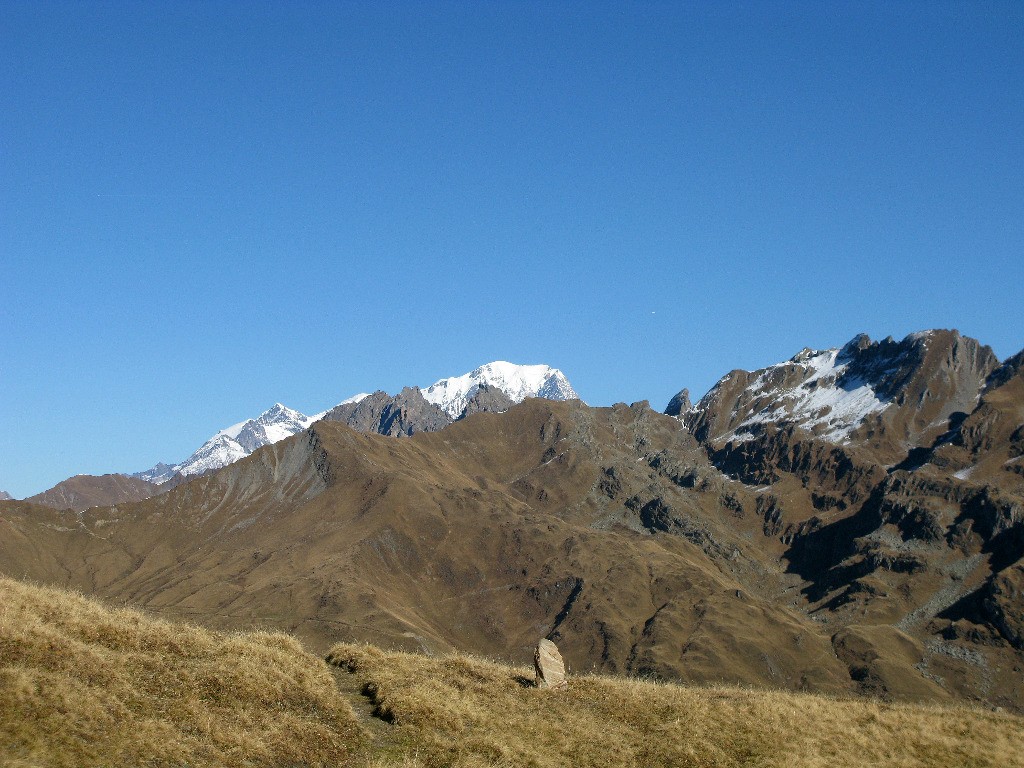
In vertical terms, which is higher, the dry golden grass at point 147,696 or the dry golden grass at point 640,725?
the dry golden grass at point 147,696

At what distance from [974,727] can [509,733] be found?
19653 mm

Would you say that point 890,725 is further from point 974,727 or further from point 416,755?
point 416,755

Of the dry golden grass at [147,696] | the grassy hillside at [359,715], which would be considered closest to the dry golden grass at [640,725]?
the grassy hillside at [359,715]

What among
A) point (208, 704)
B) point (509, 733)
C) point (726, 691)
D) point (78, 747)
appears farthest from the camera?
point (726, 691)

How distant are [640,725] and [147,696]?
17.0 m

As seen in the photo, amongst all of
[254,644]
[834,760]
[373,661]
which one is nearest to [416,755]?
[254,644]

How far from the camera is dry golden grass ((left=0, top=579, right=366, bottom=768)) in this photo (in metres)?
24.4

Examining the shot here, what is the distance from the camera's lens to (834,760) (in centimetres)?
3203

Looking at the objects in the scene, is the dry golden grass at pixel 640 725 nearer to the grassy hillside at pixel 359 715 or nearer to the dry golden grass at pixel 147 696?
the grassy hillside at pixel 359 715

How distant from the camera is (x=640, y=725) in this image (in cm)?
3378

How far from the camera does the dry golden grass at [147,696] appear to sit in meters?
24.4

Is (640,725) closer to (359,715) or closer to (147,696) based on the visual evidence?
(359,715)

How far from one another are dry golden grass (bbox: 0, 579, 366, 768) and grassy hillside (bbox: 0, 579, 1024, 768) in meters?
0.06

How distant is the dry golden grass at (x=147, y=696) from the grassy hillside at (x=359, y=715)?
6cm
